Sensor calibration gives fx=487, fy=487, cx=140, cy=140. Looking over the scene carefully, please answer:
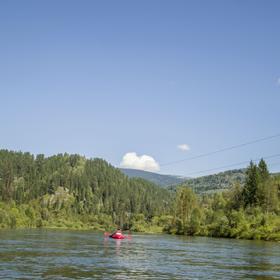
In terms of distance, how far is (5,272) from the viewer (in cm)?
4394

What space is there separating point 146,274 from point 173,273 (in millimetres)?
3161

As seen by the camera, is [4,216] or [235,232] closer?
[235,232]

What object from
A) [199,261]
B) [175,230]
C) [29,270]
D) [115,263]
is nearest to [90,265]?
[115,263]

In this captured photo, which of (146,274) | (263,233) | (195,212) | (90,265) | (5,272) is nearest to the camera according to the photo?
(5,272)

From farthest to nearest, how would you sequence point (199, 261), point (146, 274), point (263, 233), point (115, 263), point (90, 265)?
point (263, 233)
point (199, 261)
point (115, 263)
point (90, 265)
point (146, 274)

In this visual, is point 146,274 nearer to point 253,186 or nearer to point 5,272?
point 5,272

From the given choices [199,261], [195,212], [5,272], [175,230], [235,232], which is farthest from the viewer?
[175,230]

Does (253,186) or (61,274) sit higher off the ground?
(253,186)

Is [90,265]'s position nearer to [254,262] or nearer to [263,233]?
[254,262]

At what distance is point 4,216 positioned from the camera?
196000mm

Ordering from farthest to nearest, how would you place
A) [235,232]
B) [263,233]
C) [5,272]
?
[235,232], [263,233], [5,272]

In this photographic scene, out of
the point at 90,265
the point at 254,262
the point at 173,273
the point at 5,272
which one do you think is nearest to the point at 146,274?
the point at 173,273

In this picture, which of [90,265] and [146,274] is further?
[90,265]

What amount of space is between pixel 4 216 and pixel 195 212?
Answer: 77.4 m
